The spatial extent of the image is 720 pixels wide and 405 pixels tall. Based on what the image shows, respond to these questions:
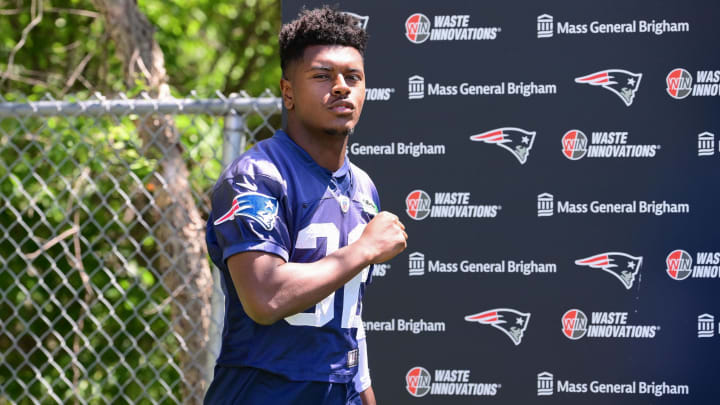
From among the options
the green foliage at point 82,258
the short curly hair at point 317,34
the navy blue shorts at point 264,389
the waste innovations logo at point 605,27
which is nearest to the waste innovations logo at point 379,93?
the waste innovations logo at point 605,27

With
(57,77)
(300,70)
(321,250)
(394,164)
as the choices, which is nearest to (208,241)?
(321,250)

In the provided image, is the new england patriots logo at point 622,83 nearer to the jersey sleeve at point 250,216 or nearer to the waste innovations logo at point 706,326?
the waste innovations logo at point 706,326

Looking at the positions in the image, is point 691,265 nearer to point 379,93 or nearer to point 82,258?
point 379,93

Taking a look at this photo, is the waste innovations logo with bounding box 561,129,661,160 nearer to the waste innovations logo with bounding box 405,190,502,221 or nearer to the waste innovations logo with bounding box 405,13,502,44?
the waste innovations logo with bounding box 405,190,502,221

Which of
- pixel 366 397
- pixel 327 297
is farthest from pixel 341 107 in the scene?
pixel 366 397

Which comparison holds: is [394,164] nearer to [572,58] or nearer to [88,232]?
[572,58]

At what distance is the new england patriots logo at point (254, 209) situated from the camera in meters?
1.97

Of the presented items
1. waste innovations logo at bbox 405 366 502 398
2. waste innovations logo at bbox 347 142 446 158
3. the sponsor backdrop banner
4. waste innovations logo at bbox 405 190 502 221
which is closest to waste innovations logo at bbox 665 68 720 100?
the sponsor backdrop banner

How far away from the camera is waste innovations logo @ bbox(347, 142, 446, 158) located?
324 centimetres

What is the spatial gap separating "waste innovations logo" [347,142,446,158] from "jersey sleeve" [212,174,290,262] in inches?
48.5

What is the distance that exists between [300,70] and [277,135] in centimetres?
20

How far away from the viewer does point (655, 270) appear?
3.12 metres

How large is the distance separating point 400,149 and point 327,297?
4.15ft

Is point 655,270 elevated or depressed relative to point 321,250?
depressed
